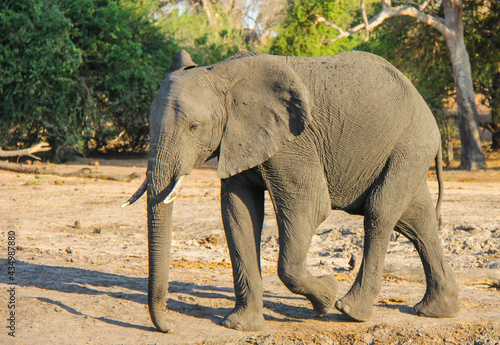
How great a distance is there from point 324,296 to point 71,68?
1329cm

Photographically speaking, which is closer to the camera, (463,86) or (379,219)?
(379,219)

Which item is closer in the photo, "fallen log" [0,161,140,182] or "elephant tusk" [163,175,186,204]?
"elephant tusk" [163,175,186,204]

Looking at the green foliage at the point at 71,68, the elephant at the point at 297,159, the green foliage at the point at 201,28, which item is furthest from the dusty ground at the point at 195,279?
the green foliage at the point at 201,28

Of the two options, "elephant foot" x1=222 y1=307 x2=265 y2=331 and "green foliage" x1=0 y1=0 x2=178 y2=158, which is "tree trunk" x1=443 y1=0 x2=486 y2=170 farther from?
"elephant foot" x1=222 y1=307 x2=265 y2=331

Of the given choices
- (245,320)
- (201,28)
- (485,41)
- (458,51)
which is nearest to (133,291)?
(245,320)

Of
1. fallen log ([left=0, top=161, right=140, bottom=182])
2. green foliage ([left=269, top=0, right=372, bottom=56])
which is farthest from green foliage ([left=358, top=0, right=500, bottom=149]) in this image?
fallen log ([left=0, top=161, right=140, bottom=182])

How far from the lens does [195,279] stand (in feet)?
20.3

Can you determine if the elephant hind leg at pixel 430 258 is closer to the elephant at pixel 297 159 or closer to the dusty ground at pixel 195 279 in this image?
the elephant at pixel 297 159

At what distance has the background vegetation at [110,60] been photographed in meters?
16.2

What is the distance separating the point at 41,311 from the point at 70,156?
15.4 metres

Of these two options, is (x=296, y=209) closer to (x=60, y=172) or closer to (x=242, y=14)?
(x=60, y=172)

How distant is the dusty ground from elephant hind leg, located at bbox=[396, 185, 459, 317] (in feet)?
0.42

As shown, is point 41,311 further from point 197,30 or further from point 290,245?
point 197,30

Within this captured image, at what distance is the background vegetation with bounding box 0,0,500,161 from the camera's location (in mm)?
16156
